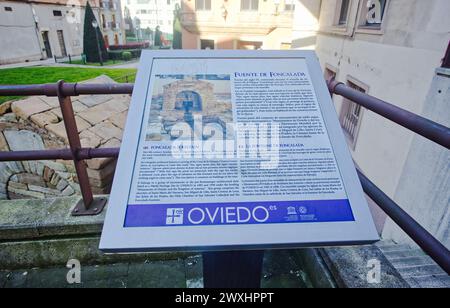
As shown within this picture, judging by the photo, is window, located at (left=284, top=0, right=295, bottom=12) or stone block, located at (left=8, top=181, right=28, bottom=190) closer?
stone block, located at (left=8, top=181, right=28, bottom=190)

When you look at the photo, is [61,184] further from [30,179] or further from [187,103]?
[187,103]

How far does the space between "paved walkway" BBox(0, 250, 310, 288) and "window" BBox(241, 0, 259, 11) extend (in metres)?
20.6

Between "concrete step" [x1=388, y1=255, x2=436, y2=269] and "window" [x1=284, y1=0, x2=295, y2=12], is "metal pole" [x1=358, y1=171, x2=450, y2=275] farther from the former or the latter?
"window" [x1=284, y1=0, x2=295, y2=12]

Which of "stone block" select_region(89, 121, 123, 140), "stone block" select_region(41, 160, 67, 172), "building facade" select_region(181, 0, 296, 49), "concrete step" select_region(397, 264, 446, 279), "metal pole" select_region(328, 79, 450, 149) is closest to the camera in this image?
"metal pole" select_region(328, 79, 450, 149)

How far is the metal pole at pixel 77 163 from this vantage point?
1811 millimetres

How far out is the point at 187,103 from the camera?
1410 millimetres

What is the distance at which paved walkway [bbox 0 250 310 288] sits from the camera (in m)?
1.90

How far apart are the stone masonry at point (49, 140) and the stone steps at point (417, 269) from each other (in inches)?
163

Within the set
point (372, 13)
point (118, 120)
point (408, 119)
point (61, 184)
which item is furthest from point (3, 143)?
point (372, 13)

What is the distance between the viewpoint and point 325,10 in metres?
10.1

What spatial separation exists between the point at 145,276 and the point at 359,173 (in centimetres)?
162

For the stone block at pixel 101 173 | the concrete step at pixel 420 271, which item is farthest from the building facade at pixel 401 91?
the stone block at pixel 101 173

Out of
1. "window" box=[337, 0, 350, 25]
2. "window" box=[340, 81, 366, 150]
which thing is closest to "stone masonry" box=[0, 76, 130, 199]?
"window" box=[340, 81, 366, 150]
